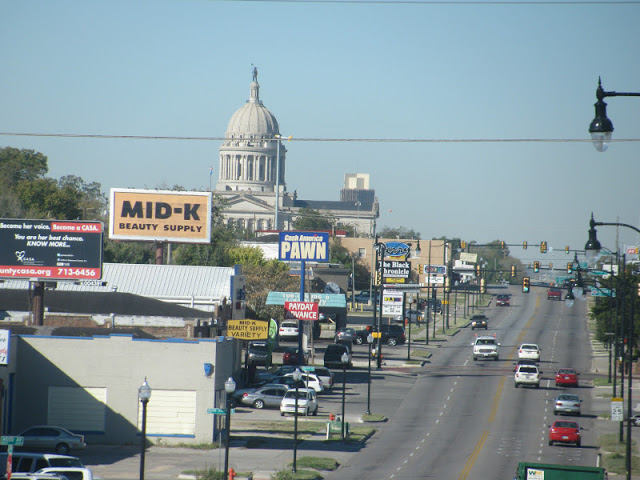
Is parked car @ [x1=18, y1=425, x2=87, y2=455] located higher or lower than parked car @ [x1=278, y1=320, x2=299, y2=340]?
lower

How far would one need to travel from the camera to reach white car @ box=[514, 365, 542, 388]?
5853 cm

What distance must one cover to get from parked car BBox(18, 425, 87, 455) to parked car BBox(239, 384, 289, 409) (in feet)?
52.8

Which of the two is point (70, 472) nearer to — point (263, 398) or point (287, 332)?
point (263, 398)

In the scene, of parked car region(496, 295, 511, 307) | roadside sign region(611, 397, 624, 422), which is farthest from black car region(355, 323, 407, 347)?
parked car region(496, 295, 511, 307)

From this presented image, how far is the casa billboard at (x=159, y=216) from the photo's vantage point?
209 feet

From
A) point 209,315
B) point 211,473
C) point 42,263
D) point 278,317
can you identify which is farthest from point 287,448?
point 278,317

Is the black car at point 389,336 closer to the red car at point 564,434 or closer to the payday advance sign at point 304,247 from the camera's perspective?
the payday advance sign at point 304,247

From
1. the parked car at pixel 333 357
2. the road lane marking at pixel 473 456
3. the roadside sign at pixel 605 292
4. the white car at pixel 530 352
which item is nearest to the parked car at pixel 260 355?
the parked car at pixel 333 357

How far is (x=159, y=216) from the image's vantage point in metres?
63.8

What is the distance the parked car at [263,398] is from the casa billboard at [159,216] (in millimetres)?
A: 16764

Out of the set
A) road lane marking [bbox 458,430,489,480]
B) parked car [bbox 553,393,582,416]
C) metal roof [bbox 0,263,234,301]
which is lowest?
road lane marking [bbox 458,430,489,480]

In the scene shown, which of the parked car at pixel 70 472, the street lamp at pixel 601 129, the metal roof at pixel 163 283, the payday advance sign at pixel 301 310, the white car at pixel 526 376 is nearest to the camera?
the street lamp at pixel 601 129

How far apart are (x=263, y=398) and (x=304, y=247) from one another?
15216 millimetres

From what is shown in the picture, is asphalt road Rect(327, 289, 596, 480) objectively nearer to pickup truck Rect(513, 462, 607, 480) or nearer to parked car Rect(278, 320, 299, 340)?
pickup truck Rect(513, 462, 607, 480)
